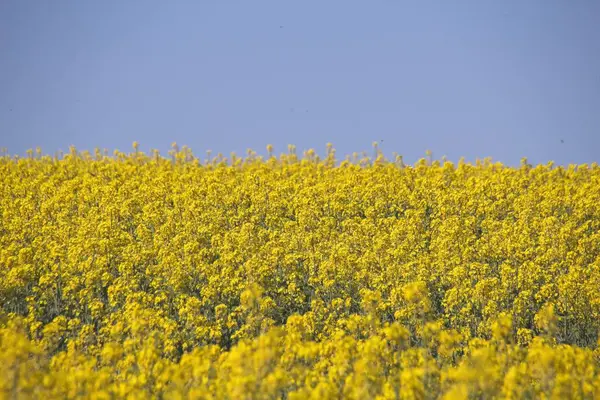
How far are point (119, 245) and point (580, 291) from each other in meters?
12.5

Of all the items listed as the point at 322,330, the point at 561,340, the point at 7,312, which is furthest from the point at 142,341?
the point at 561,340

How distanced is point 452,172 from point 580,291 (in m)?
12.4

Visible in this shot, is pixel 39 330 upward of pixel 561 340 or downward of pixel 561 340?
upward

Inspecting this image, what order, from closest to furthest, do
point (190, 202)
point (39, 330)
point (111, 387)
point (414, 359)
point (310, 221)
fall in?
point (111, 387) → point (414, 359) → point (39, 330) → point (310, 221) → point (190, 202)

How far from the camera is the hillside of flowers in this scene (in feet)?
37.5

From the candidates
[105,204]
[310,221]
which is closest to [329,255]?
[310,221]

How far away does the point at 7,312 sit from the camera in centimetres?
1816

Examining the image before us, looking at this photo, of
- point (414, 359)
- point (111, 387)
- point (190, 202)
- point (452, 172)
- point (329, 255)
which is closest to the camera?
point (111, 387)

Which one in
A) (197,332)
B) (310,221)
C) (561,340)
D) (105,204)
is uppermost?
(105,204)

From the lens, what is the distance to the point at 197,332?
632 inches

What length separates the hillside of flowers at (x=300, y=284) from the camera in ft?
37.5

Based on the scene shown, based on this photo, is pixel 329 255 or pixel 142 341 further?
pixel 329 255

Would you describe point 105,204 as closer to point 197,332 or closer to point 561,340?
point 197,332

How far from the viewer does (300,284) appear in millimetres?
19453
